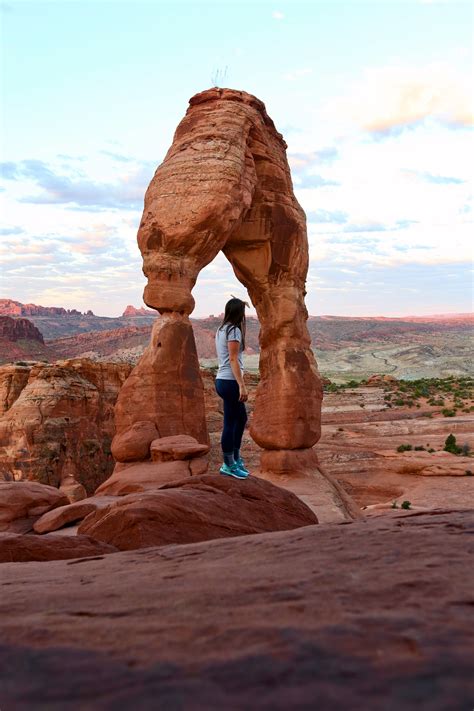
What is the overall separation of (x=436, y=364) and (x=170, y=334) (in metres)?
60.8

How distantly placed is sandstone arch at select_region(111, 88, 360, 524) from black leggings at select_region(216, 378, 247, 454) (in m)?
4.38

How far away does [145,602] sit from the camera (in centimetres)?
227

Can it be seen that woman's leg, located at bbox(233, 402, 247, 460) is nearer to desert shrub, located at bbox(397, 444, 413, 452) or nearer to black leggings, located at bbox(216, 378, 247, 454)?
black leggings, located at bbox(216, 378, 247, 454)

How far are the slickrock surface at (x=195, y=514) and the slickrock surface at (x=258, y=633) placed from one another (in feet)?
5.94

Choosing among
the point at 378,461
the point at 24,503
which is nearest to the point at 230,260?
the point at 24,503

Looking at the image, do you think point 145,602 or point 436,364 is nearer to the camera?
point 145,602

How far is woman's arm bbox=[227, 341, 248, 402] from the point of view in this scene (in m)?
6.63

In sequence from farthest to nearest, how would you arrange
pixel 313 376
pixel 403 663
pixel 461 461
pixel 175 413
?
pixel 461 461
pixel 313 376
pixel 175 413
pixel 403 663

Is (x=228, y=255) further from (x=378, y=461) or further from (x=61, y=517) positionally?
(x=378, y=461)

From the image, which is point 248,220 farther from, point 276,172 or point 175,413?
point 175,413

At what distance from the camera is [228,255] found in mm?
14250

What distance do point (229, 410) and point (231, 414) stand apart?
60 millimetres

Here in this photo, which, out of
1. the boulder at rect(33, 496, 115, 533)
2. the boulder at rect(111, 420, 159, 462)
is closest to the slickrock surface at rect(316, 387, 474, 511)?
the boulder at rect(111, 420, 159, 462)

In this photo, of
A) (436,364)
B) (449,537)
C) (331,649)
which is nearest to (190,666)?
(331,649)
